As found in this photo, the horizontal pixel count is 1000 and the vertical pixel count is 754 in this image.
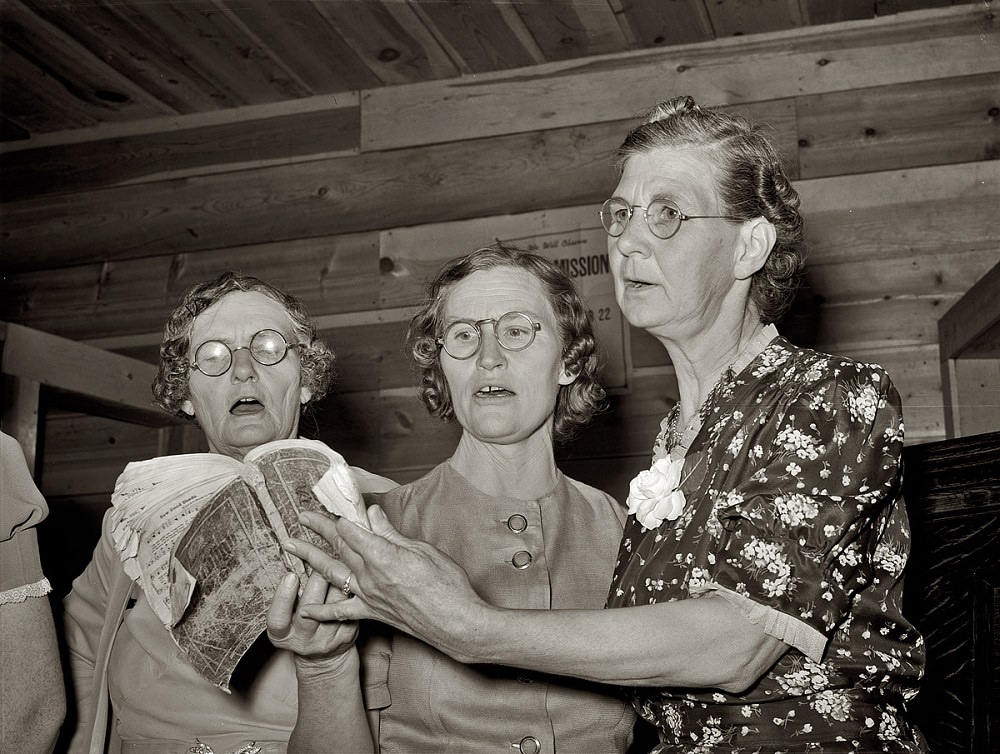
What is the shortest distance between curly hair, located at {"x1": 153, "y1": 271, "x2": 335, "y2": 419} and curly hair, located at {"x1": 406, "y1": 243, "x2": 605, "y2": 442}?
0.63 feet

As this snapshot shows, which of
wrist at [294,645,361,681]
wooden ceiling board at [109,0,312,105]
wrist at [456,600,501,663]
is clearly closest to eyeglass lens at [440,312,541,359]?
wrist at [294,645,361,681]

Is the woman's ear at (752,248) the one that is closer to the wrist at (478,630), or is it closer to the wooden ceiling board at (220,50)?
the wrist at (478,630)

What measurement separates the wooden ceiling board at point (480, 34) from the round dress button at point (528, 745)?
206 cm

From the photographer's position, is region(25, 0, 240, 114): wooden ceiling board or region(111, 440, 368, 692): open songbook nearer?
region(111, 440, 368, 692): open songbook

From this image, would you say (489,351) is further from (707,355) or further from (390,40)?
(390,40)

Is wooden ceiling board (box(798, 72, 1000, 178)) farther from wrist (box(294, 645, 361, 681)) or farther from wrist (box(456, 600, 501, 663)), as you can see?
wrist (box(456, 600, 501, 663))

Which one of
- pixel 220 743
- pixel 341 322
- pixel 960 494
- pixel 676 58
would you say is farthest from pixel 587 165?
pixel 220 743

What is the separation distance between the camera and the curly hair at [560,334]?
1902 mm

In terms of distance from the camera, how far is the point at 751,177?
1.60m

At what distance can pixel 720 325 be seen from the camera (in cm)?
161

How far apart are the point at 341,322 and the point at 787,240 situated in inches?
72.0

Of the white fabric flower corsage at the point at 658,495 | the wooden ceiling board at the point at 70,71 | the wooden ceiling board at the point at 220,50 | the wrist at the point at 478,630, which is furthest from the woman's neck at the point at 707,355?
the wooden ceiling board at the point at 70,71

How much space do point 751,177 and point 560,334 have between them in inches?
17.4

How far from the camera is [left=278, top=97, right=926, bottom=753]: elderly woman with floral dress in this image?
1.26 meters
